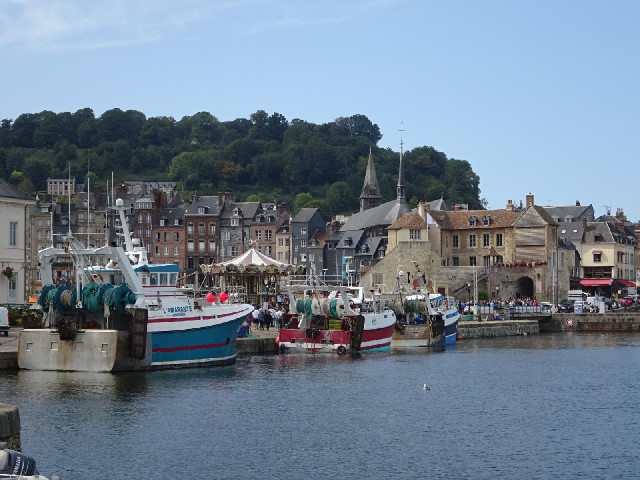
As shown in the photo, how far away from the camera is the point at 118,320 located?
1633 inches

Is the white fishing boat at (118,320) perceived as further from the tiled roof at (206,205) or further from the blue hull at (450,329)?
the tiled roof at (206,205)

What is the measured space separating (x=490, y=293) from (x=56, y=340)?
6188 centimetres

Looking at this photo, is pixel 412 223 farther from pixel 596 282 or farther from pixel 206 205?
pixel 206 205

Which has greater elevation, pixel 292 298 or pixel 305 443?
pixel 292 298

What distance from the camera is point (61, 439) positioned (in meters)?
28.3

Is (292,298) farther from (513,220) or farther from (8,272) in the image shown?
(513,220)

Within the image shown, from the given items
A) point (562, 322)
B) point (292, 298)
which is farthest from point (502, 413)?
point (562, 322)

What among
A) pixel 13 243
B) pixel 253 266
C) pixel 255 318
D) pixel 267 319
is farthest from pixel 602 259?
pixel 13 243

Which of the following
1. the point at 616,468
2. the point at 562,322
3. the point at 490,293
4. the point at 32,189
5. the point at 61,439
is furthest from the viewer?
the point at 32,189

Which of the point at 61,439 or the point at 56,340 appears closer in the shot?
the point at 61,439

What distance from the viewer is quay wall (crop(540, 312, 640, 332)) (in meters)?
84.2

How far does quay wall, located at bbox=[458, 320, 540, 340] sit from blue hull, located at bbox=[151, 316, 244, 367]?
29.2 m

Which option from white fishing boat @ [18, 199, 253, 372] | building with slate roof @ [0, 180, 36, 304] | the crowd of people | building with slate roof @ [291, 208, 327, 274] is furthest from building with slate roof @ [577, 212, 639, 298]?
white fishing boat @ [18, 199, 253, 372]

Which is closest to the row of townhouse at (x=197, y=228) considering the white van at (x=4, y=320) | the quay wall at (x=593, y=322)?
the quay wall at (x=593, y=322)
